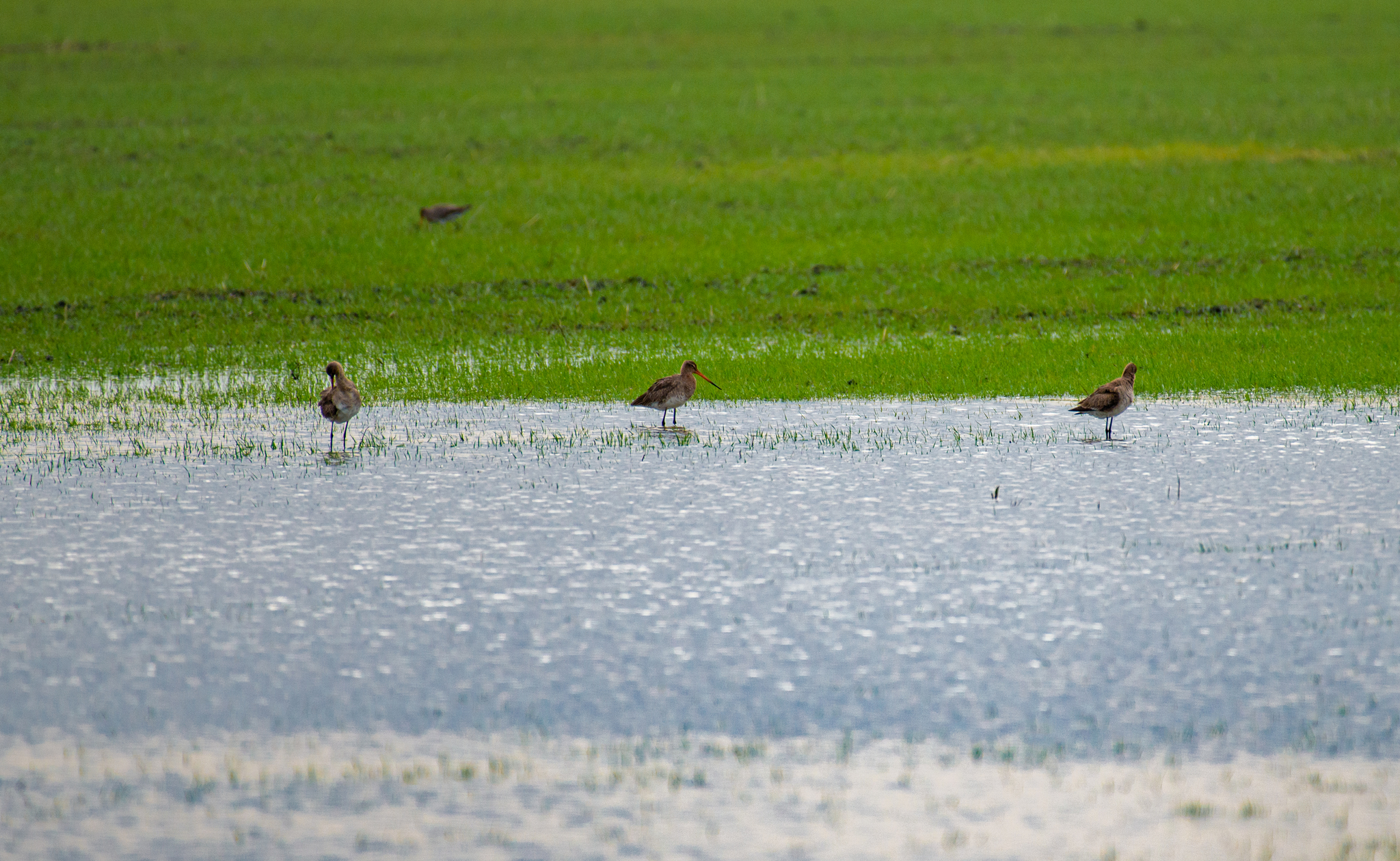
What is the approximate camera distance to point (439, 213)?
2883cm

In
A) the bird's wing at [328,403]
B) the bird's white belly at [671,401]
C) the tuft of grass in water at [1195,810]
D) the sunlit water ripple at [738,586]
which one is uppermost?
the bird's white belly at [671,401]

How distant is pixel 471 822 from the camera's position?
21.3 ft

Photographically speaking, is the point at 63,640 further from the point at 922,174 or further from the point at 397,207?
the point at 922,174

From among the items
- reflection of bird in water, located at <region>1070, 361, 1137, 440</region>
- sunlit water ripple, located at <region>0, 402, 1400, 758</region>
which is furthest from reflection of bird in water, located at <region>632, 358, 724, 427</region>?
reflection of bird in water, located at <region>1070, 361, 1137, 440</region>

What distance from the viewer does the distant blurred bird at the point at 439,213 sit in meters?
28.8

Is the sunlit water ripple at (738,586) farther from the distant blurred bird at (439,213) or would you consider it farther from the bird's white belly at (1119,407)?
the distant blurred bird at (439,213)

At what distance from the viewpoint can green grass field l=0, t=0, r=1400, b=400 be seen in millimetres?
19266

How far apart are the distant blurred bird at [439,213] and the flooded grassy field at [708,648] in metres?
15.2

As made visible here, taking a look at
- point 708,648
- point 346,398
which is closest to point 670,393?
point 346,398

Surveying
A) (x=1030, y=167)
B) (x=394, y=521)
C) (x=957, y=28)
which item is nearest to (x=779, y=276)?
(x=1030, y=167)

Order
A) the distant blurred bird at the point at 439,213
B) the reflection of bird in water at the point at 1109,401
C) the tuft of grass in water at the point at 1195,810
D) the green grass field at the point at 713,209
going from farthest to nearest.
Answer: the distant blurred bird at the point at 439,213 < the green grass field at the point at 713,209 < the reflection of bird in water at the point at 1109,401 < the tuft of grass in water at the point at 1195,810

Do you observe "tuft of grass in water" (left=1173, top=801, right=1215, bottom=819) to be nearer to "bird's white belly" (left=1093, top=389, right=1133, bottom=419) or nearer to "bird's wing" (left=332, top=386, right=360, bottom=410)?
"bird's white belly" (left=1093, top=389, right=1133, bottom=419)

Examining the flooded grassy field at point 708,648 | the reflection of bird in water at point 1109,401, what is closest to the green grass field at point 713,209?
the reflection of bird in water at point 1109,401

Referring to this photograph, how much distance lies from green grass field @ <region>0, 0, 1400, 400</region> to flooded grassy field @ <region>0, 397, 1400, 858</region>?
14.8 feet
